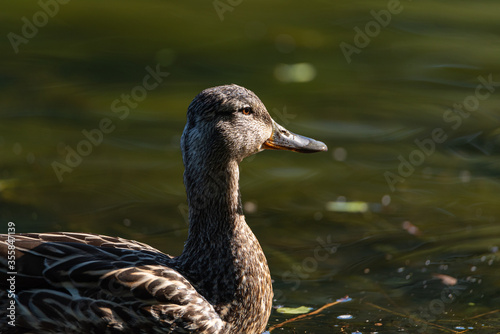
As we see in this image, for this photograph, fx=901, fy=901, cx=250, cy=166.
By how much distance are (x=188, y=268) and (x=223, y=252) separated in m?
0.28

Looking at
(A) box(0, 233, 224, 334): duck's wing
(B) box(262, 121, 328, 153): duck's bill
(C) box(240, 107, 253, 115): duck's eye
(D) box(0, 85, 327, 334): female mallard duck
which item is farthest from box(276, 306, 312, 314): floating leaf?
(C) box(240, 107, 253, 115): duck's eye

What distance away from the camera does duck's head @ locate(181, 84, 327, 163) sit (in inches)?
255

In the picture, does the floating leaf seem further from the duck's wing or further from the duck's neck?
the duck's wing

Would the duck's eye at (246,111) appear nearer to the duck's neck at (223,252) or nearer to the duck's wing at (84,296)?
the duck's neck at (223,252)

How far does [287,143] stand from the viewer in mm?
6918

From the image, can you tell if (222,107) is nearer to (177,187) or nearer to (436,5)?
(177,187)

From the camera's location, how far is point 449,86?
38.2 ft

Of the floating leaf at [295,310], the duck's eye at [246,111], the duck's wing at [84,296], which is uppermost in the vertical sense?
the duck's eye at [246,111]

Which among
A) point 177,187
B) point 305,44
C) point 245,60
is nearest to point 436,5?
point 305,44

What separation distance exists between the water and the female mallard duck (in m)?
0.70

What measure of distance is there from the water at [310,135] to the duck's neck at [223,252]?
53 cm

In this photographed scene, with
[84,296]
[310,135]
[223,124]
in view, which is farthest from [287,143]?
[310,135]

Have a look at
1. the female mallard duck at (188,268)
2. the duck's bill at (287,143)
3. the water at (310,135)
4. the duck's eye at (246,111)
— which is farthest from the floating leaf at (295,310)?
the duck's eye at (246,111)

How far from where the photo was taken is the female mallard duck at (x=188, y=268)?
616cm
